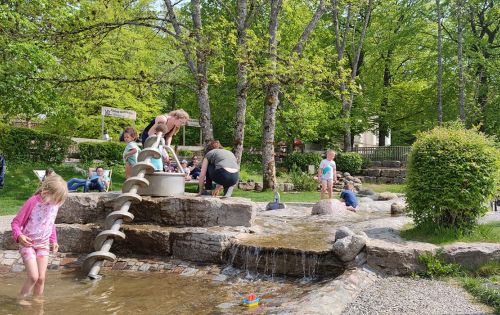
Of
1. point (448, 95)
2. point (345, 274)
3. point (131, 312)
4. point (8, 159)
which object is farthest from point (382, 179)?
point (131, 312)

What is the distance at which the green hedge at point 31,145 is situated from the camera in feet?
61.4

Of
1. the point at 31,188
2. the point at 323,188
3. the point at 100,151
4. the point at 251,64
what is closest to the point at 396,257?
the point at 323,188

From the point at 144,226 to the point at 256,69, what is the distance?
7162mm

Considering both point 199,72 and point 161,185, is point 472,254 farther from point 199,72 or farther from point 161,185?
point 199,72

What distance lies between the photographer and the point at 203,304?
5363 mm

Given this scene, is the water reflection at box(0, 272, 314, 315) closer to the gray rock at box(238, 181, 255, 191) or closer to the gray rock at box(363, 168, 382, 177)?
the gray rock at box(238, 181, 255, 191)

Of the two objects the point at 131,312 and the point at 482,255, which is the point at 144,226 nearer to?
the point at 131,312

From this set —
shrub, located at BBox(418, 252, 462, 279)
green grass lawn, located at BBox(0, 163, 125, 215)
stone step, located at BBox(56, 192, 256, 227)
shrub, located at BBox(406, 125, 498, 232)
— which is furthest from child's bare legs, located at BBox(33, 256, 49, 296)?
green grass lawn, located at BBox(0, 163, 125, 215)

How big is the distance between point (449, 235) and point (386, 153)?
2125cm

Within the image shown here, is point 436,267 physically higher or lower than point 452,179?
lower

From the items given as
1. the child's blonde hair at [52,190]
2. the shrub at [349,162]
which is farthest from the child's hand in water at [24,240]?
the shrub at [349,162]

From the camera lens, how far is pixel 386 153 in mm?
27406

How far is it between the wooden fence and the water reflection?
21455 mm

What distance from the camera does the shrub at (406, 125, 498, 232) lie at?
6820mm
